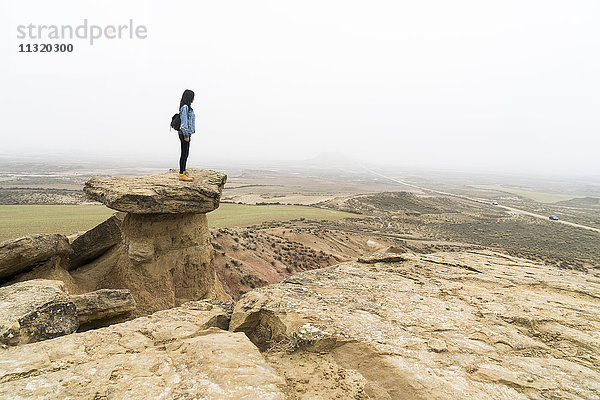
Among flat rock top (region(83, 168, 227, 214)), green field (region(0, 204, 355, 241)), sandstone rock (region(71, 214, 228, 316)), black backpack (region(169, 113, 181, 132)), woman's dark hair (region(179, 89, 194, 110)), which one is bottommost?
green field (region(0, 204, 355, 241))

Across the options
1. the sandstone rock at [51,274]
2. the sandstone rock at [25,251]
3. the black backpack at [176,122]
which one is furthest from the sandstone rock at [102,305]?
the black backpack at [176,122]

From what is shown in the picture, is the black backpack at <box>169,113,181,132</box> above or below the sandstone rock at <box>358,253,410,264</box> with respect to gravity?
above

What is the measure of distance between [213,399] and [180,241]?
30.2 feet

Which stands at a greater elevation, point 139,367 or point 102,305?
point 139,367

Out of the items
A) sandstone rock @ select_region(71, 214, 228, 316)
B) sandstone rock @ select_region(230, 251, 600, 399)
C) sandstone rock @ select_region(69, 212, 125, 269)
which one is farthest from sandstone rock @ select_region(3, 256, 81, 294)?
sandstone rock @ select_region(230, 251, 600, 399)

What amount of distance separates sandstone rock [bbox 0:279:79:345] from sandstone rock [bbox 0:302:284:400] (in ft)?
1.65

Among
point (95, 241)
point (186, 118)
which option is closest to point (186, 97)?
point (186, 118)

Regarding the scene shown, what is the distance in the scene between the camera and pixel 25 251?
9656 millimetres

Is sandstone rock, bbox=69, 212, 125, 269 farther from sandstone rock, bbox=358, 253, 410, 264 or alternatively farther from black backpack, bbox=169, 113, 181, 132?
sandstone rock, bbox=358, 253, 410, 264

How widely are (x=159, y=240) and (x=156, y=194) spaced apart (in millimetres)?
2367

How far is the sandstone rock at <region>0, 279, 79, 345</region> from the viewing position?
489cm

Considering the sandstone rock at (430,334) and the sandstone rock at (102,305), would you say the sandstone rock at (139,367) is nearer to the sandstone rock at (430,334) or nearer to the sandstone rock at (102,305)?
the sandstone rock at (430,334)

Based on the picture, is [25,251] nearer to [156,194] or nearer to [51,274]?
[51,274]

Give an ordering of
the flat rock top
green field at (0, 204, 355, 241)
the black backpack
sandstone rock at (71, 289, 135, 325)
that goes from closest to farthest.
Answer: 1. sandstone rock at (71, 289, 135, 325)
2. the black backpack
3. the flat rock top
4. green field at (0, 204, 355, 241)
